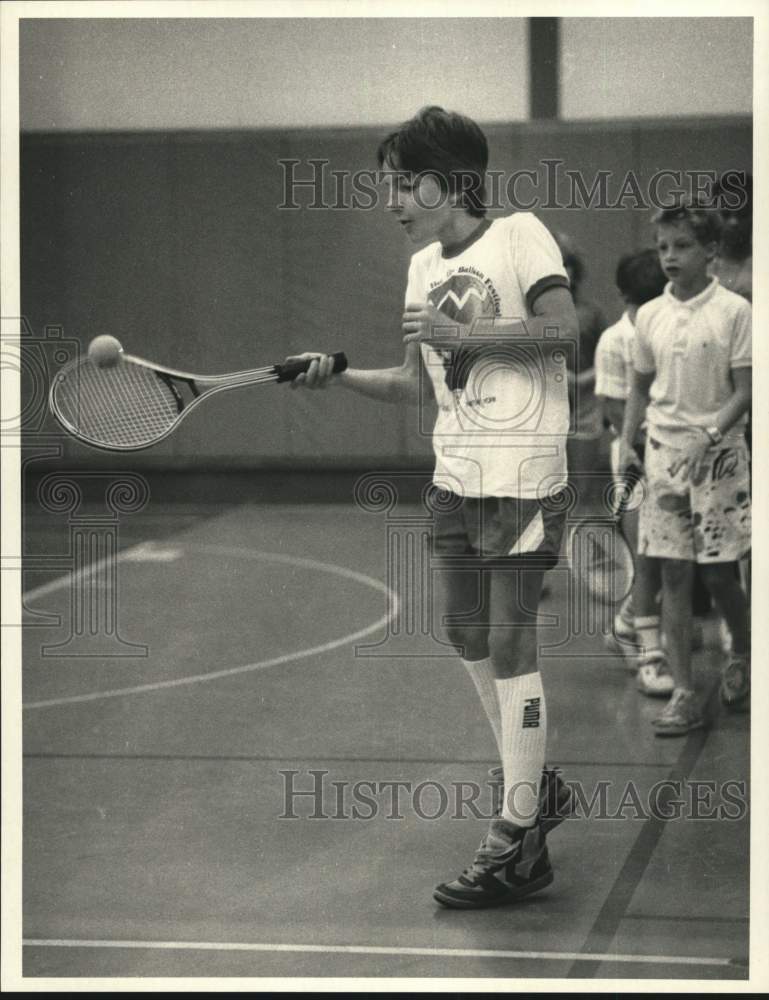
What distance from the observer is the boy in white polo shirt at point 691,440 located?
4957 millimetres

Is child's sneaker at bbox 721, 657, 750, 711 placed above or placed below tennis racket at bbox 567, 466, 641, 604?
below

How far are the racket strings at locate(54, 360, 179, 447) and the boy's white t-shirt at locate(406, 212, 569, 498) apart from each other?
2.11 feet

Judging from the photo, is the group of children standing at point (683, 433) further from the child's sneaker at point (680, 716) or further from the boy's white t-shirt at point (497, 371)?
the boy's white t-shirt at point (497, 371)

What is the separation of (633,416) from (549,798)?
4.05 ft

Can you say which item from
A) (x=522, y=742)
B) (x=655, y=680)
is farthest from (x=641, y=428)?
(x=522, y=742)

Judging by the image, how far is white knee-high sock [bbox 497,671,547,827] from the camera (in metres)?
4.61

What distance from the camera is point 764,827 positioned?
4613mm

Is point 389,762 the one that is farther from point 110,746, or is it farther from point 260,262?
point 260,262

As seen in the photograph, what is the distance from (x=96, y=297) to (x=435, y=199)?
928mm

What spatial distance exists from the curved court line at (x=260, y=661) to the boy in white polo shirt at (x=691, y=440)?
0.84 meters

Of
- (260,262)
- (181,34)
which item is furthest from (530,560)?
(181,34)

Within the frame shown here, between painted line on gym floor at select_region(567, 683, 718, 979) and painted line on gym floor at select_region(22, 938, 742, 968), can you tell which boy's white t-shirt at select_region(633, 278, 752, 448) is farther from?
painted line on gym floor at select_region(22, 938, 742, 968)

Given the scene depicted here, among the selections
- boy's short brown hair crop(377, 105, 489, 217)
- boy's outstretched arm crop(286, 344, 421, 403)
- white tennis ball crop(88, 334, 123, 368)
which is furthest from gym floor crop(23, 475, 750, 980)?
boy's short brown hair crop(377, 105, 489, 217)

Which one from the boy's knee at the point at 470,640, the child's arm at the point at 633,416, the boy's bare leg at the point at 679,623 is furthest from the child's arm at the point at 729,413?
the boy's knee at the point at 470,640
